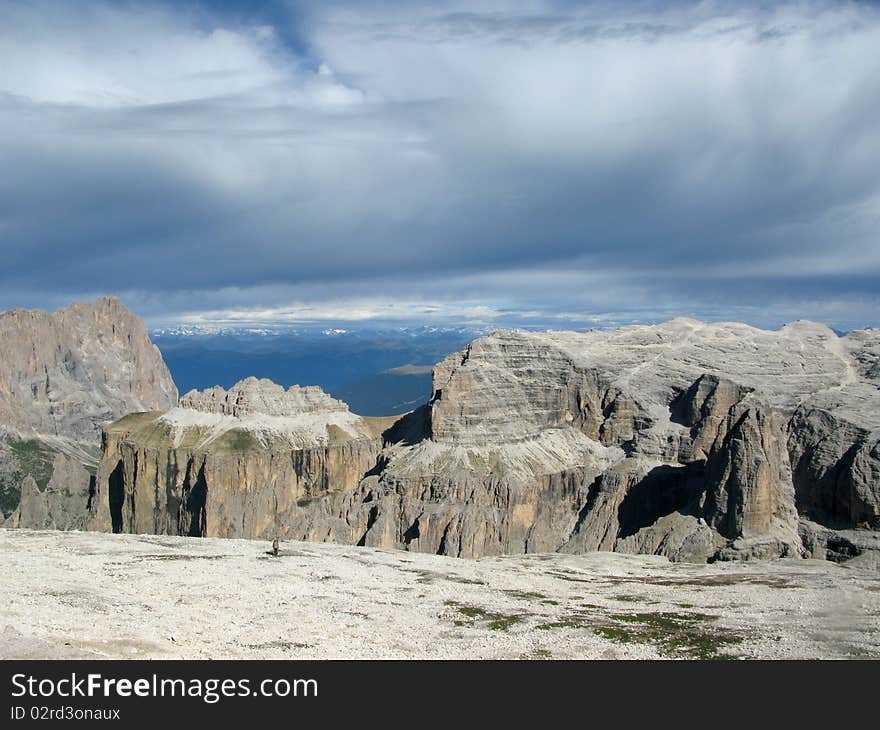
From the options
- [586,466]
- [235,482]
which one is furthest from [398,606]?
[235,482]

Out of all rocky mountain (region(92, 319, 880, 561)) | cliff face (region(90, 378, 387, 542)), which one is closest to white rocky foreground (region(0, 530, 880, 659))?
rocky mountain (region(92, 319, 880, 561))

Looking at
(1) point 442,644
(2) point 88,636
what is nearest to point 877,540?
(1) point 442,644

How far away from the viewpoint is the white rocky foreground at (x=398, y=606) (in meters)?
61.3

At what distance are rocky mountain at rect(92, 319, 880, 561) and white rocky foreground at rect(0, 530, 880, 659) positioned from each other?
56.6ft

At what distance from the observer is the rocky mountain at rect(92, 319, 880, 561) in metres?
135

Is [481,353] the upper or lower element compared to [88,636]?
upper

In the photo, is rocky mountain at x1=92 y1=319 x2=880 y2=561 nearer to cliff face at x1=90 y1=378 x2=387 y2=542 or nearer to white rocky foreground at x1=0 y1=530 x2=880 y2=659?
cliff face at x1=90 y1=378 x2=387 y2=542

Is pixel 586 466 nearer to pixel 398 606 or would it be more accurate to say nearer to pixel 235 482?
pixel 235 482

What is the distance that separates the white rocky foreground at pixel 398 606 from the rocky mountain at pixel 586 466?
17.2 m

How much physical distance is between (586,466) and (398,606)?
102 meters

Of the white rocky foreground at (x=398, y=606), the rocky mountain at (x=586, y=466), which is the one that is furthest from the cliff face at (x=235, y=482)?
the white rocky foreground at (x=398, y=606)

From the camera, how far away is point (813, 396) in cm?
16275
